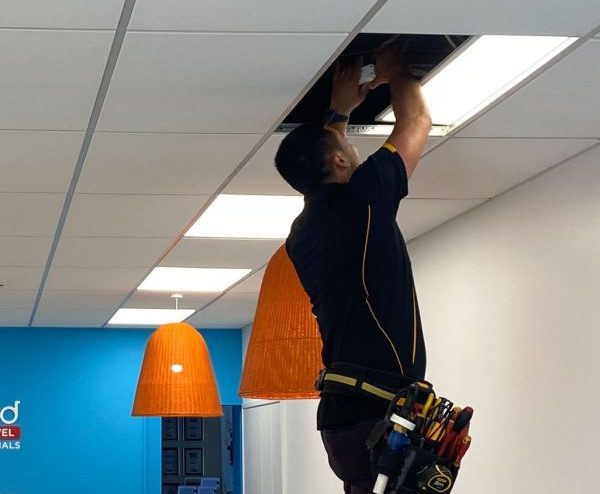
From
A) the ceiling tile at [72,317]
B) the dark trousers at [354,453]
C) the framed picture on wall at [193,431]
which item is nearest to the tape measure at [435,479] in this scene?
the dark trousers at [354,453]

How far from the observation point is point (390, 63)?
3.16 m

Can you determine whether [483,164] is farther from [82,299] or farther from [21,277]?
[82,299]

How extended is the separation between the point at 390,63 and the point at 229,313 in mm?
6062

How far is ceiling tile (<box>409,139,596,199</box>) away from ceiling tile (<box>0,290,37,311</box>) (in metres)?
3.46

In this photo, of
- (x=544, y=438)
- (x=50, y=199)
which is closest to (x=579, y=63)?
(x=544, y=438)

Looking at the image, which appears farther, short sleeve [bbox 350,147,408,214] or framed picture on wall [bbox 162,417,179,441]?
framed picture on wall [bbox 162,417,179,441]

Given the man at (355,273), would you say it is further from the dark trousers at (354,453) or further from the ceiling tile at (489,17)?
the ceiling tile at (489,17)

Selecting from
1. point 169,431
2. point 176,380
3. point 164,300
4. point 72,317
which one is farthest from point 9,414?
point 169,431

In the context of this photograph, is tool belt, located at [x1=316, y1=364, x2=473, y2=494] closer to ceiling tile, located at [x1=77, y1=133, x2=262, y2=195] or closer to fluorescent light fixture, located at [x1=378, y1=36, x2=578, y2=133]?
fluorescent light fixture, located at [x1=378, y1=36, x2=578, y2=133]

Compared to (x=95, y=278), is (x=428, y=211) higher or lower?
lower

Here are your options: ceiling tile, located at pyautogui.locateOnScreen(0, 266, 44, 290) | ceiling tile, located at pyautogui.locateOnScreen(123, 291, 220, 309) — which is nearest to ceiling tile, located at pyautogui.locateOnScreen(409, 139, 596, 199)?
ceiling tile, located at pyautogui.locateOnScreen(0, 266, 44, 290)

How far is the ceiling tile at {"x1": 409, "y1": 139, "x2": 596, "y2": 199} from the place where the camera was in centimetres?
403

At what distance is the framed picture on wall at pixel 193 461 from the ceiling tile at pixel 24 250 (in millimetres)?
8056

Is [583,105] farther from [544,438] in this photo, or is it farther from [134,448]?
[134,448]
